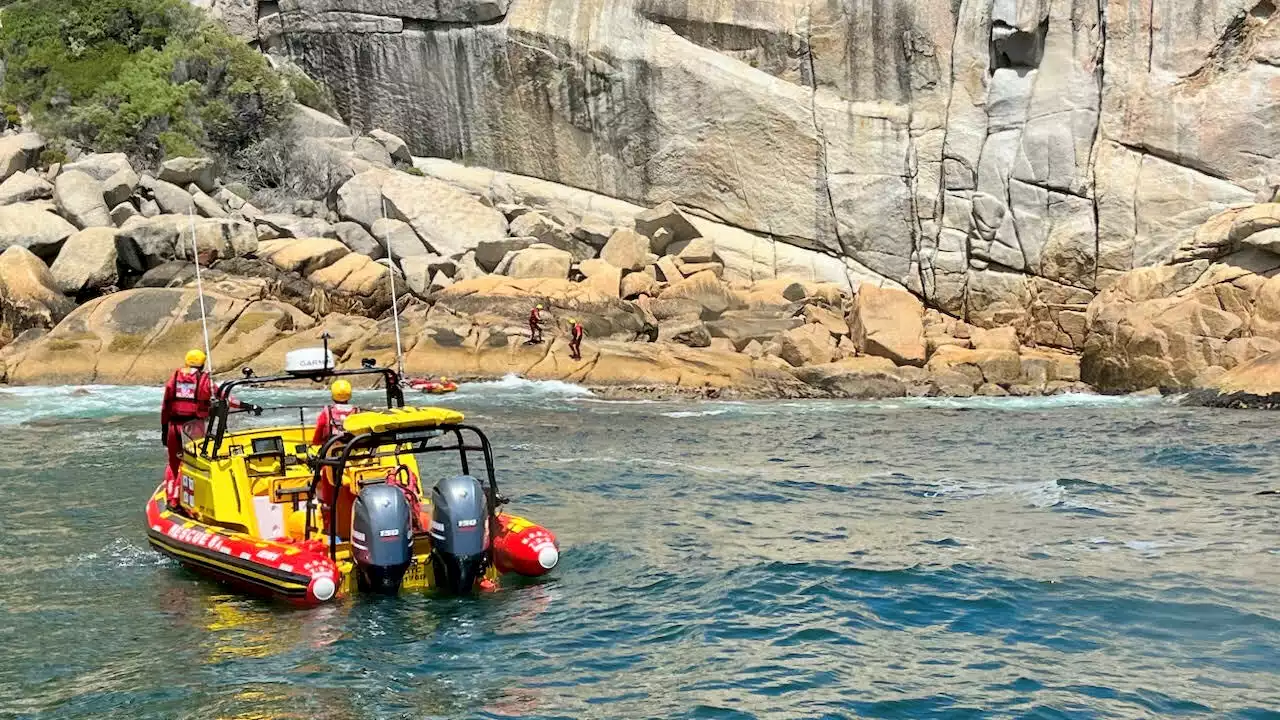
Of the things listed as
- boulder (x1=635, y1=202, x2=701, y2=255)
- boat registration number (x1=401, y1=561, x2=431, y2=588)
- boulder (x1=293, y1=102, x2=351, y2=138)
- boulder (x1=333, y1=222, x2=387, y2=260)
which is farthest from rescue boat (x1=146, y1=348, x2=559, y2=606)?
boulder (x1=293, y1=102, x2=351, y2=138)

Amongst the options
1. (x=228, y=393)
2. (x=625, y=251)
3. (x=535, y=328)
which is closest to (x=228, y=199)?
(x=625, y=251)

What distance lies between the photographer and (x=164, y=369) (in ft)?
89.6

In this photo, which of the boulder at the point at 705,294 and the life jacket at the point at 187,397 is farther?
the boulder at the point at 705,294

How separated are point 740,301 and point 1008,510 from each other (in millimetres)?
19894

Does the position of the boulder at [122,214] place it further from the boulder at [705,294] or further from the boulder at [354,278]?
the boulder at [705,294]

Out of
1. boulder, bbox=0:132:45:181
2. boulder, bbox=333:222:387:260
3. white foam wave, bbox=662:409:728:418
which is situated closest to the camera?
white foam wave, bbox=662:409:728:418

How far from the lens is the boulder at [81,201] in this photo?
105 feet

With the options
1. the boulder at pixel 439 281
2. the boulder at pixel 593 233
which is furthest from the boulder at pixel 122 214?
the boulder at pixel 593 233

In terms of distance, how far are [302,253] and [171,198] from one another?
554 centimetres

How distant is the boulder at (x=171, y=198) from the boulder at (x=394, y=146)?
24.4 feet

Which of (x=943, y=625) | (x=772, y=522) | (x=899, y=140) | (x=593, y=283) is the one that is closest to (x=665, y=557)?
(x=772, y=522)

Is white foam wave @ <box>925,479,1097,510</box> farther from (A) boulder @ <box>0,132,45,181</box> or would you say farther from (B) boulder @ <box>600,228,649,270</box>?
(A) boulder @ <box>0,132,45,181</box>

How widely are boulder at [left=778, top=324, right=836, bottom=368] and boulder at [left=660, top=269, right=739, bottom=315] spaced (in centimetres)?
288

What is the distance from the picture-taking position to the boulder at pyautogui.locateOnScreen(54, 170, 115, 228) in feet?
105
